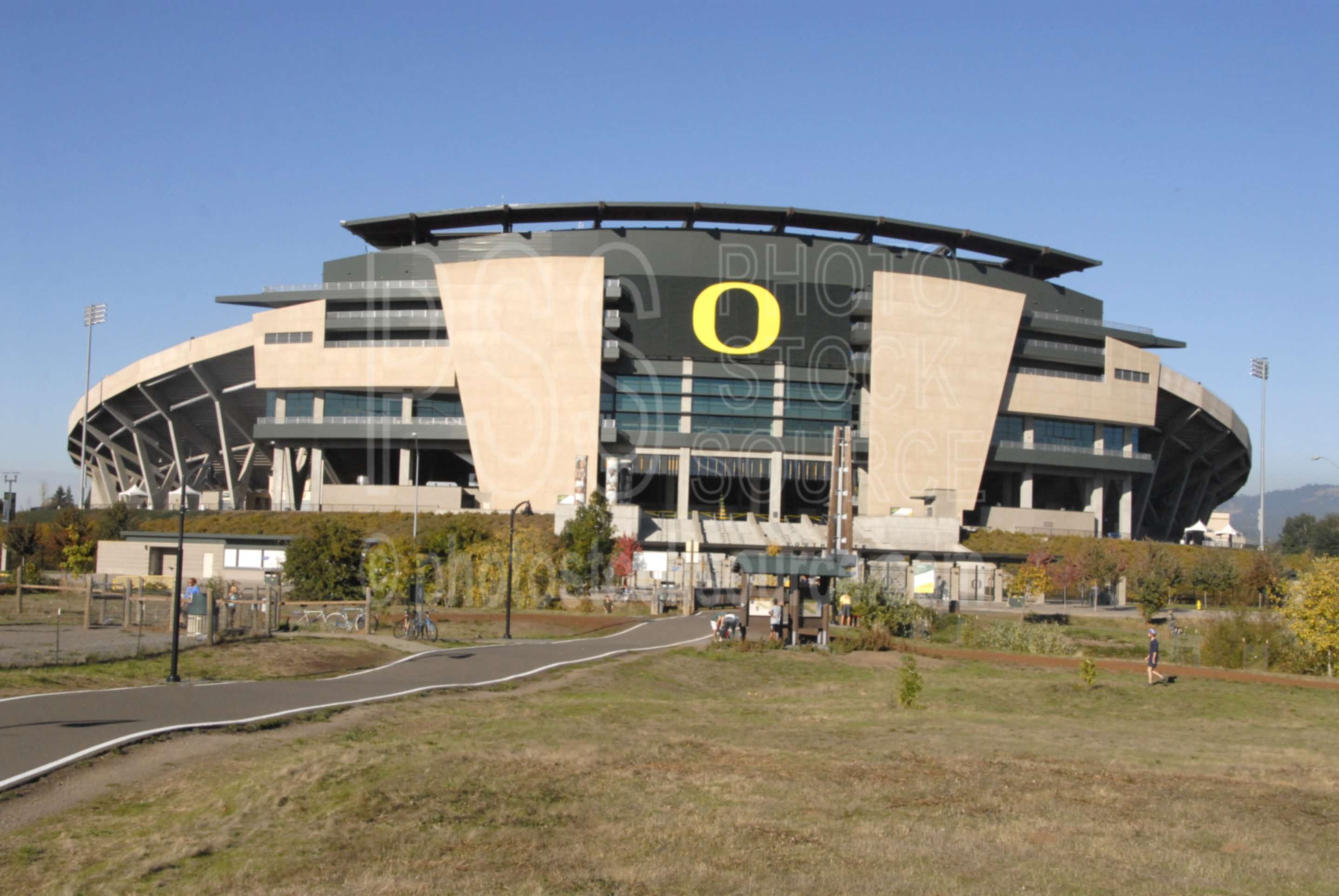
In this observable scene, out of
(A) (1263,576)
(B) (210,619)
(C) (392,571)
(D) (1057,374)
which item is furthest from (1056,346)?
(B) (210,619)

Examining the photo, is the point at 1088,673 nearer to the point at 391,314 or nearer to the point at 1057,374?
the point at 391,314

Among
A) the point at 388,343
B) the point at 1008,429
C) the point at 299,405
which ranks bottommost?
the point at 299,405

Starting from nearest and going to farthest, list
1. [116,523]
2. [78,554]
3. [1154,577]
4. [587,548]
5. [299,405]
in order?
1. [1154,577]
2. [587,548]
3. [78,554]
4. [116,523]
5. [299,405]

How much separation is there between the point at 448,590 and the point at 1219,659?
1268 inches

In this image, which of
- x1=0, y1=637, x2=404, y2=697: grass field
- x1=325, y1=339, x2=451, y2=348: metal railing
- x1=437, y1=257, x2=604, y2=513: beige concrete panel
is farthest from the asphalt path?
x1=325, y1=339, x2=451, y2=348: metal railing

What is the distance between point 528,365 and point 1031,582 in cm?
4105

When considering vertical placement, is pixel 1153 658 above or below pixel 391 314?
below

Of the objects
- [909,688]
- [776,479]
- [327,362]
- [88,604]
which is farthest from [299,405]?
[909,688]

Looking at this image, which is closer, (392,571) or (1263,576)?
(392,571)

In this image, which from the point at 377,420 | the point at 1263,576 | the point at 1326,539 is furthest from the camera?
the point at 1326,539

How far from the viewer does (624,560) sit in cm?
6238

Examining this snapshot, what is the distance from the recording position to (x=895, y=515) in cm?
8494

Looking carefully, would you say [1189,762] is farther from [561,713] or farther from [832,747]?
[561,713]

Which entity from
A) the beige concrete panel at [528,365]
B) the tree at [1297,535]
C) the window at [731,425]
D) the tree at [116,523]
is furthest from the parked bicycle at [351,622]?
the tree at [1297,535]
